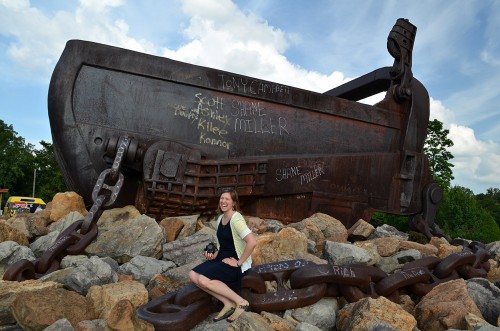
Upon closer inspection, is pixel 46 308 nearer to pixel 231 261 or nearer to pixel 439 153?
pixel 231 261

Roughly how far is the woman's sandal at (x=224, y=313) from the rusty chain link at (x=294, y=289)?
3.2 inches

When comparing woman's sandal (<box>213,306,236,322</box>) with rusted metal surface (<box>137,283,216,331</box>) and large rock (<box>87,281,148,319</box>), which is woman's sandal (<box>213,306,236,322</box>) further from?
large rock (<box>87,281,148,319</box>)

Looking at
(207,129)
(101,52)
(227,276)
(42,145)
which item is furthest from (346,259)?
(42,145)

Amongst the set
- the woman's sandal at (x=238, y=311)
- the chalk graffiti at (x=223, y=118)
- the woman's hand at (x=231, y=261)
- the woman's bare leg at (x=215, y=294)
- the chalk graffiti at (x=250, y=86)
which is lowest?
the woman's sandal at (x=238, y=311)

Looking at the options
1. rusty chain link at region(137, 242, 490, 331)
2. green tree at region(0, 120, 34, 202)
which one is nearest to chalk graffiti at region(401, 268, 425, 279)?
rusty chain link at region(137, 242, 490, 331)

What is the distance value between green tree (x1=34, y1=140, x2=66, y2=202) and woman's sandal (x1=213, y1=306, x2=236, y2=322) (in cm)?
3375

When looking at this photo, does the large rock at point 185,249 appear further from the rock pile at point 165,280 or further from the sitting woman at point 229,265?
the sitting woman at point 229,265

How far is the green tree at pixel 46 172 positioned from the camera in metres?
34.1

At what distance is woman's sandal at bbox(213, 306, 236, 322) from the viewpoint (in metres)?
2.50

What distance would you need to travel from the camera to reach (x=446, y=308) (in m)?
2.91

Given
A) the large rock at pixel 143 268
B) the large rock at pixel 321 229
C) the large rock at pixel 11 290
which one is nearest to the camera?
the large rock at pixel 11 290

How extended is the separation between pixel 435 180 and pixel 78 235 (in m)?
17.8

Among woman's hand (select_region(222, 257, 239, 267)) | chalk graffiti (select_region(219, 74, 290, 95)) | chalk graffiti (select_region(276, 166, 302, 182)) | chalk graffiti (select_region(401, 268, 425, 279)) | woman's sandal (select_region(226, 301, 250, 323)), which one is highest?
chalk graffiti (select_region(219, 74, 290, 95))

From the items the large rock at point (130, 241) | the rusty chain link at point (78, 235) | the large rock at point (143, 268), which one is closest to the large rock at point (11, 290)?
the rusty chain link at point (78, 235)
